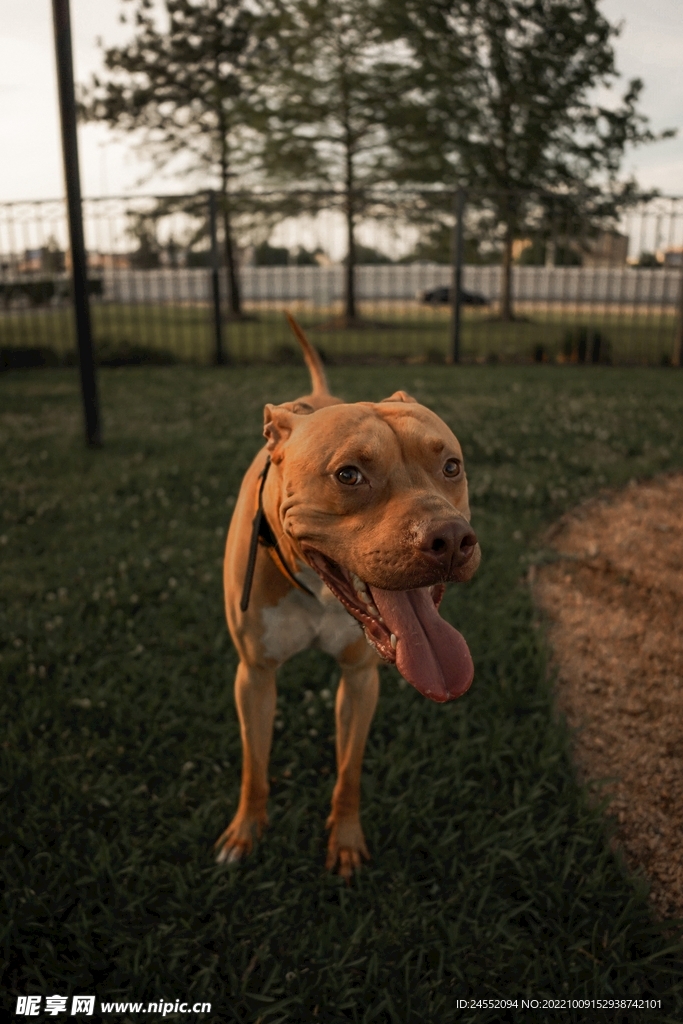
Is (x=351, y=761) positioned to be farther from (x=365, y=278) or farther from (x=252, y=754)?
(x=365, y=278)

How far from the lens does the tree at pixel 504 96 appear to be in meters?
19.8

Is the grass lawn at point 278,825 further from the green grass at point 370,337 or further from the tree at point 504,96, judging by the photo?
the tree at point 504,96

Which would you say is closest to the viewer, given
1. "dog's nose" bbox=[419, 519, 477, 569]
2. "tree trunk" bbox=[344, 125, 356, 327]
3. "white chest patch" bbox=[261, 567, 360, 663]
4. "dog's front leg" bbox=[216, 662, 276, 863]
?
"dog's nose" bbox=[419, 519, 477, 569]

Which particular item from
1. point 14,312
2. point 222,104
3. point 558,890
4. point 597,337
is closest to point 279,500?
point 558,890

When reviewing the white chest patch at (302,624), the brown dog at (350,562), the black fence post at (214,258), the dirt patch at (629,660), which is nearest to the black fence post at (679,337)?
the black fence post at (214,258)

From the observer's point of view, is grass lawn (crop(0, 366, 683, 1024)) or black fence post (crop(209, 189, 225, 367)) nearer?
grass lawn (crop(0, 366, 683, 1024))

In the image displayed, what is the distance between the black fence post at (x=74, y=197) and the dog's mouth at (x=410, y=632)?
5696mm

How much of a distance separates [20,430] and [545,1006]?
8.18 meters

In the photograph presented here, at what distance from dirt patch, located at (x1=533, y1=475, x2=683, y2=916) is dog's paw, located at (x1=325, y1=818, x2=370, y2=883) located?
1003 mm

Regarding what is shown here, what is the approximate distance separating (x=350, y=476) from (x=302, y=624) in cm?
84

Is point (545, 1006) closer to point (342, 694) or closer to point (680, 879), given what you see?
point (680, 879)

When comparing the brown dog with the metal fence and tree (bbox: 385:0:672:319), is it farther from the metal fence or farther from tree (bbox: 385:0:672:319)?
tree (bbox: 385:0:672:319)

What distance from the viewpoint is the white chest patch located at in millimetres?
2561

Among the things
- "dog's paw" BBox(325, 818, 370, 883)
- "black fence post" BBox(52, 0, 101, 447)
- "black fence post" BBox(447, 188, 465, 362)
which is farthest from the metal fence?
"dog's paw" BBox(325, 818, 370, 883)
